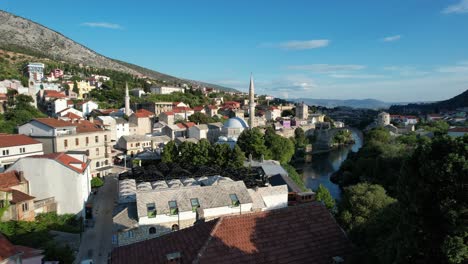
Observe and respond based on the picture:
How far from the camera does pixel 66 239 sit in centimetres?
1986

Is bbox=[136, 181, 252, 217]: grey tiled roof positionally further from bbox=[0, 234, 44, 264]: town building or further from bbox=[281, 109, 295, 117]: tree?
bbox=[281, 109, 295, 117]: tree

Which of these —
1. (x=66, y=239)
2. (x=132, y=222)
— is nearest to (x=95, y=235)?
(x=66, y=239)

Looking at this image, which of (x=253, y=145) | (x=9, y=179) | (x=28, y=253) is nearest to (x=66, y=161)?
(x=9, y=179)

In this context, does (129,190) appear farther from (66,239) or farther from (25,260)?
(25,260)

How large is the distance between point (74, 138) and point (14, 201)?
640 inches

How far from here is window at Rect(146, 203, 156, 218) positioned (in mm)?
18797

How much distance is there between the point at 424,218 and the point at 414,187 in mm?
725

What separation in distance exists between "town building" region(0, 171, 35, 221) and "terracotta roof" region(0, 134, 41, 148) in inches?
285

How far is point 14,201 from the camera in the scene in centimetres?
2003

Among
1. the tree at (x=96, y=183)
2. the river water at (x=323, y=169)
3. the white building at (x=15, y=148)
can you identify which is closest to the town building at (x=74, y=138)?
the white building at (x=15, y=148)

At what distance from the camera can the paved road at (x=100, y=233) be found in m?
19.6

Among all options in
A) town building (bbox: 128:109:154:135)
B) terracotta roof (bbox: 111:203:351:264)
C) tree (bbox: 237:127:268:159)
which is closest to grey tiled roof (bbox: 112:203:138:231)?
terracotta roof (bbox: 111:203:351:264)

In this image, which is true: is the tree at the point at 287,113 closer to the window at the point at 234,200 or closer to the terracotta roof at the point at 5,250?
the window at the point at 234,200

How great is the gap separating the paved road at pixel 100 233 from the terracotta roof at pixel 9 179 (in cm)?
610
